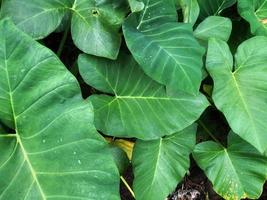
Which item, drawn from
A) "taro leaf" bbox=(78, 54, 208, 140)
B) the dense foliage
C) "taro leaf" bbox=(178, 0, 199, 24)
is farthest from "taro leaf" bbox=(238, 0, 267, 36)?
"taro leaf" bbox=(78, 54, 208, 140)

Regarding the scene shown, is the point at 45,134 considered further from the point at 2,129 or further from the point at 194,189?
the point at 194,189

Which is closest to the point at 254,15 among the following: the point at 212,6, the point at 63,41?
the point at 212,6

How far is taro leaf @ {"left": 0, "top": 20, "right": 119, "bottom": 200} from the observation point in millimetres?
1106

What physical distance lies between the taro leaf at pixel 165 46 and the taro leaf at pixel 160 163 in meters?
0.28

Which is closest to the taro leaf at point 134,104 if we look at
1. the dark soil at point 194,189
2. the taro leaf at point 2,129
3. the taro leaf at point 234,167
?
the taro leaf at point 234,167

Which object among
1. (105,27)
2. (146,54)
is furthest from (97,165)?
(105,27)

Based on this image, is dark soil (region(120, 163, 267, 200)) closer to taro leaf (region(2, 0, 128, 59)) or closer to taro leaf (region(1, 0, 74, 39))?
taro leaf (region(2, 0, 128, 59))

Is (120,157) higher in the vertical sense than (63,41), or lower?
lower

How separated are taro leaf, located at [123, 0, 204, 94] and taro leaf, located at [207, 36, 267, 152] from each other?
14 cm

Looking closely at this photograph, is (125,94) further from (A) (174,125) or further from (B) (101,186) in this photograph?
(B) (101,186)

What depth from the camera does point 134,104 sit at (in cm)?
149

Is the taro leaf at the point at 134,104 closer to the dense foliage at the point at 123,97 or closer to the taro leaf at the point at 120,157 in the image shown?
the dense foliage at the point at 123,97

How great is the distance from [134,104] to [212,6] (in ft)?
1.79

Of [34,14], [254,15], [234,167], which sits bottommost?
[234,167]
